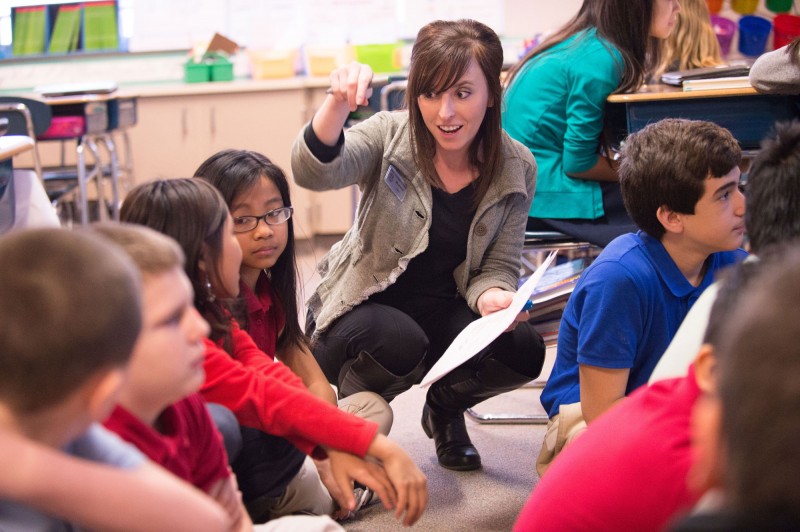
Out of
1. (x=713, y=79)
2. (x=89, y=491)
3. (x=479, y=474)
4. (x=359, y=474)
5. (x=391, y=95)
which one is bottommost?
(x=479, y=474)

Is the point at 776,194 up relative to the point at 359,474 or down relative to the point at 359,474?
up

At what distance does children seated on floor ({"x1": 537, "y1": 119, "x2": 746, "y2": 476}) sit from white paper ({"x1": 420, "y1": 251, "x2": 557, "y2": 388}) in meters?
0.12

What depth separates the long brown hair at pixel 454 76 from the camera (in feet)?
6.34

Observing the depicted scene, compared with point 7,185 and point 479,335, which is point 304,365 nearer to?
point 479,335

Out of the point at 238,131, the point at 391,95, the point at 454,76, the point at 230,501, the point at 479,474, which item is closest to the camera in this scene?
the point at 230,501

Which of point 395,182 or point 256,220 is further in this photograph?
point 395,182

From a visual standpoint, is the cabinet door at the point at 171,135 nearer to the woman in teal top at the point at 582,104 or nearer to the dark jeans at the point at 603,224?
the woman in teal top at the point at 582,104

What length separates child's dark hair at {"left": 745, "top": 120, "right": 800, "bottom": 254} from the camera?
134 cm

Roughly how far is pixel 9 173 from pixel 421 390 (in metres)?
1.33

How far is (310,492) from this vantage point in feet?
5.55

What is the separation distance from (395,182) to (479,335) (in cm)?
52

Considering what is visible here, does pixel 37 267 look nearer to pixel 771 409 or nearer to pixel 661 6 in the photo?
pixel 771 409

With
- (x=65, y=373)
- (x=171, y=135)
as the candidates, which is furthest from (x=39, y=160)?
(x=65, y=373)

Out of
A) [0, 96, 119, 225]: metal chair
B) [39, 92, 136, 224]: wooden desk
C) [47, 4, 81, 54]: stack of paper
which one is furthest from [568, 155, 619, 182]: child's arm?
[47, 4, 81, 54]: stack of paper
